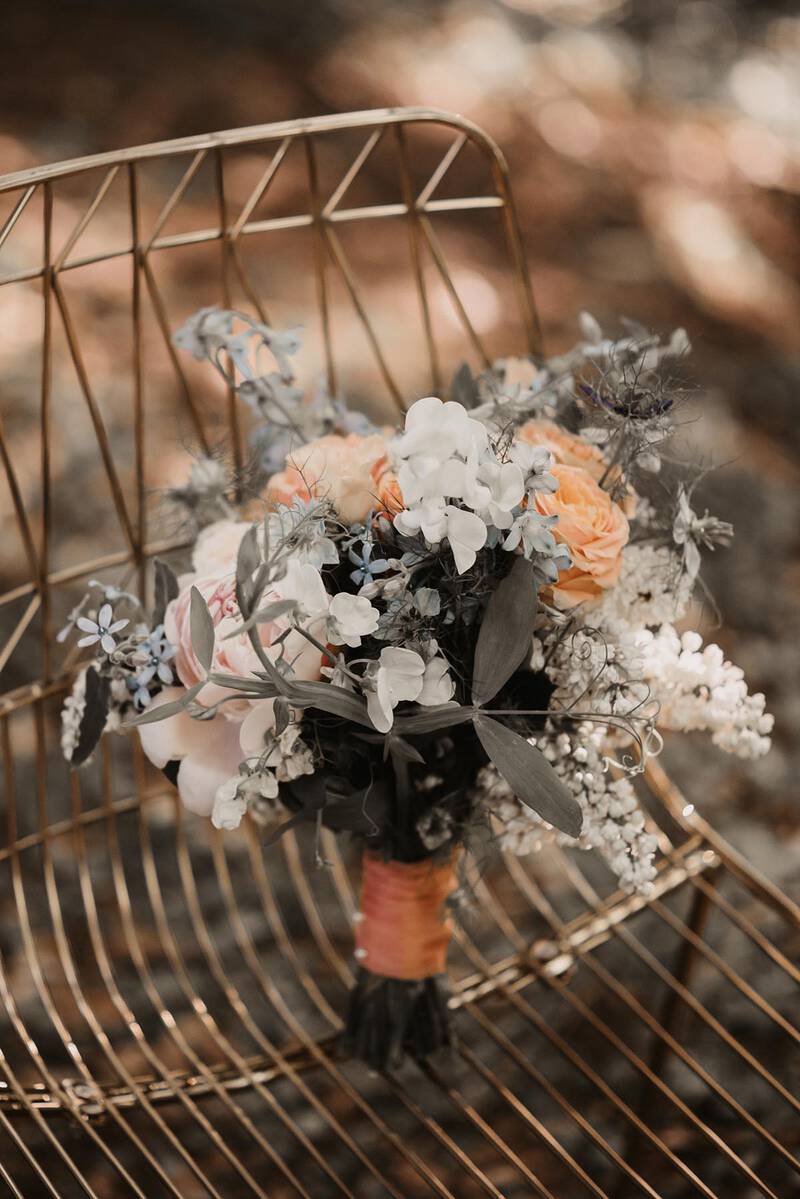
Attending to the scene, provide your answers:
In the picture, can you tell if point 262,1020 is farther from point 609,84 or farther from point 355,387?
point 609,84

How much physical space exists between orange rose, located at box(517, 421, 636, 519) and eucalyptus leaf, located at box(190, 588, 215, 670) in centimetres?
23

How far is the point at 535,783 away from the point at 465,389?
0.31 meters

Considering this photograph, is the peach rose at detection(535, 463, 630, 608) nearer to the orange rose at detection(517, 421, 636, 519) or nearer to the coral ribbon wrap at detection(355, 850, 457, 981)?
the orange rose at detection(517, 421, 636, 519)

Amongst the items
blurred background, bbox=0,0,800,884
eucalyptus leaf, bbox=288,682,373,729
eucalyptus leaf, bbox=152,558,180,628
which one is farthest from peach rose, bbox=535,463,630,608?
blurred background, bbox=0,0,800,884

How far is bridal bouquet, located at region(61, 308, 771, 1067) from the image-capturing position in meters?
0.62

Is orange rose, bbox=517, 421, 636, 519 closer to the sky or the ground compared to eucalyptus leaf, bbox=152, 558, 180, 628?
closer to the sky

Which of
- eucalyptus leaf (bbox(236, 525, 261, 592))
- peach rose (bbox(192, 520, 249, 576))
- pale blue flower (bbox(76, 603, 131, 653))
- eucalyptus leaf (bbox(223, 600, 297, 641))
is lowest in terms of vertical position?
pale blue flower (bbox(76, 603, 131, 653))

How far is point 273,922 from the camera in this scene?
3.49 feet

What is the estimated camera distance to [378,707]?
62 centimetres

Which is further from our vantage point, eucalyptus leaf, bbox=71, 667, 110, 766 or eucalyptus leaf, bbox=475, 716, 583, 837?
eucalyptus leaf, bbox=71, 667, 110, 766

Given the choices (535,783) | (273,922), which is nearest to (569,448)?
(535,783)

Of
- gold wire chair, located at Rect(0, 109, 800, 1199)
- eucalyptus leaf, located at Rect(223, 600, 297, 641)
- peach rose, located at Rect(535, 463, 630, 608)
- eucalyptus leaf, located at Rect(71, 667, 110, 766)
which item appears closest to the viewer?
eucalyptus leaf, located at Rect(223, 600, 297, 641)

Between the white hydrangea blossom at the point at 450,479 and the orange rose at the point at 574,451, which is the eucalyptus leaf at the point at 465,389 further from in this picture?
the white hydrangea blossom at the point at 450,479

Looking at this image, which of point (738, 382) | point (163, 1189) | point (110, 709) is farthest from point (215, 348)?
point (738, 382)
